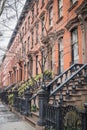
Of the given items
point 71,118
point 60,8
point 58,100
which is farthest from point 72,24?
point 71,118

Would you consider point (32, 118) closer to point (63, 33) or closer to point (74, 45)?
point (74, 45)

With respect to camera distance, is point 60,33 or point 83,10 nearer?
point 83,10

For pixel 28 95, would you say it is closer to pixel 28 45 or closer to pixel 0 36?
pixel 0 36

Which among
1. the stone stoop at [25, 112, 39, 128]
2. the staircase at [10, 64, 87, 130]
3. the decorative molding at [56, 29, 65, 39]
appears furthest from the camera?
the decorative molding at [56, 29, 65, 39]

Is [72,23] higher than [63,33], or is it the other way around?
[72,23]

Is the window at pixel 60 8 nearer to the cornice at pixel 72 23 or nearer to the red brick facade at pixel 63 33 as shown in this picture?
the red brick facade at pixel 63 33

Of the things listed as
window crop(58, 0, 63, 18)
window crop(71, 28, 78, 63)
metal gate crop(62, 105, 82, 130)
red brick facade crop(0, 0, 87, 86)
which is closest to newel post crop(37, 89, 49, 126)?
metal gate crop(62, 105, 82, 130)

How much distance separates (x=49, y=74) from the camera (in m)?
17.3

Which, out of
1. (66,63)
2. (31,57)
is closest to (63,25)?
(66,63)

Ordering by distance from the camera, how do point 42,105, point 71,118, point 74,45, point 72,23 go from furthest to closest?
1. point 74,45
2. point 72,23
3. point 42,105
4. point 71,118

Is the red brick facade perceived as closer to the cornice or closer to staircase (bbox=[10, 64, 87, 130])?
the cornice

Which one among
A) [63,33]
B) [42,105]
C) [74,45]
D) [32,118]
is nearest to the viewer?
[42,105]

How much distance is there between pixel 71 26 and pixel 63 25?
1.67 m

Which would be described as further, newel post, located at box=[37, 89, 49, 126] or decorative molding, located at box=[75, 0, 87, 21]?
decorative molding, located at box=[75, 0, 87, 21]
